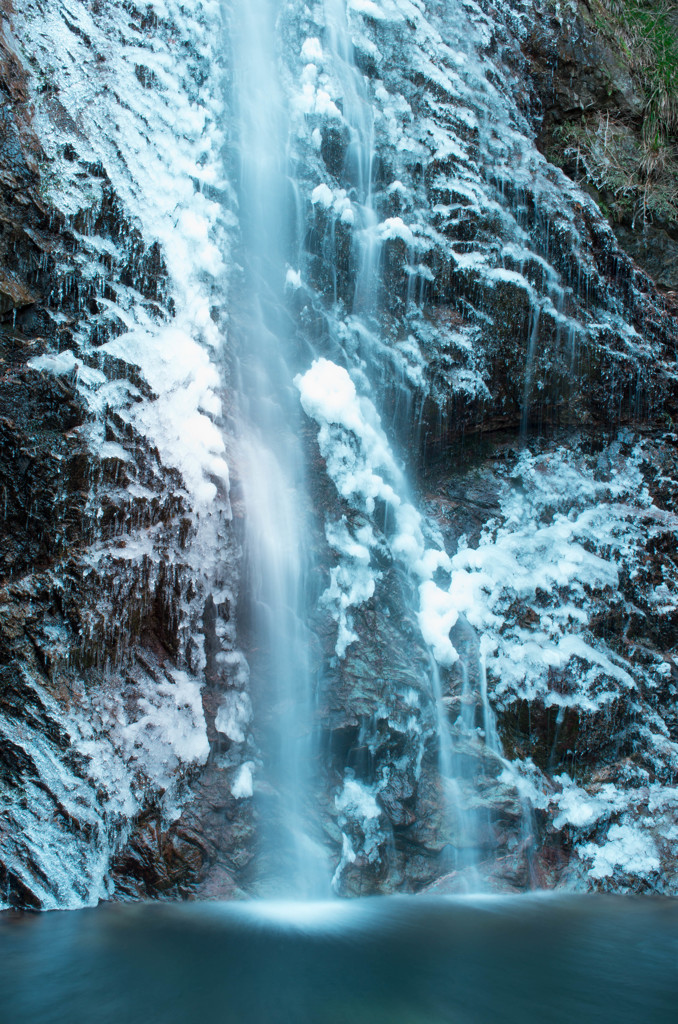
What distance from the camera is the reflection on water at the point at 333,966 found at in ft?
9.77

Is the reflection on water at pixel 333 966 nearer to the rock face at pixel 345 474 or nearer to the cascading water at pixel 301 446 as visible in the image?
the rock face at pixel 345 474

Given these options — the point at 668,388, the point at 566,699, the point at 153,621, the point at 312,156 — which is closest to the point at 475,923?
the point at 566,699

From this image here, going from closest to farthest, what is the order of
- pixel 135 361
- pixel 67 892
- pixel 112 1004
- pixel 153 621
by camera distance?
pixel 112 1004, pixel 67 892, pixel 153 621, pixel 135 361

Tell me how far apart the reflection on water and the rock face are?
1.41 ft

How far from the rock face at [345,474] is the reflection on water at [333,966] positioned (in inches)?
17.0

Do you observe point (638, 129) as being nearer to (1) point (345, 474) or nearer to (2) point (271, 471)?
(1) point (345, 474)

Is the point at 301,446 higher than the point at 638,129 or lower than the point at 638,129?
lower

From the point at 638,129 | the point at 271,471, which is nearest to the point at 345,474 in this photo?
the point at 271,471

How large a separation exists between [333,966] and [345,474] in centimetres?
352

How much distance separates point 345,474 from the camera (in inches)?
232

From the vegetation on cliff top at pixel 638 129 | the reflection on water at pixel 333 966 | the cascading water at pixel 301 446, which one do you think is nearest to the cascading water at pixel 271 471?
the cascading water at pixel 301 446

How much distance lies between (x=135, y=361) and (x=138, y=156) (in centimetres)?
195

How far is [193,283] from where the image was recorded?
18.8 feet

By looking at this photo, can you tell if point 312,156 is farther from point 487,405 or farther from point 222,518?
point 222,518
